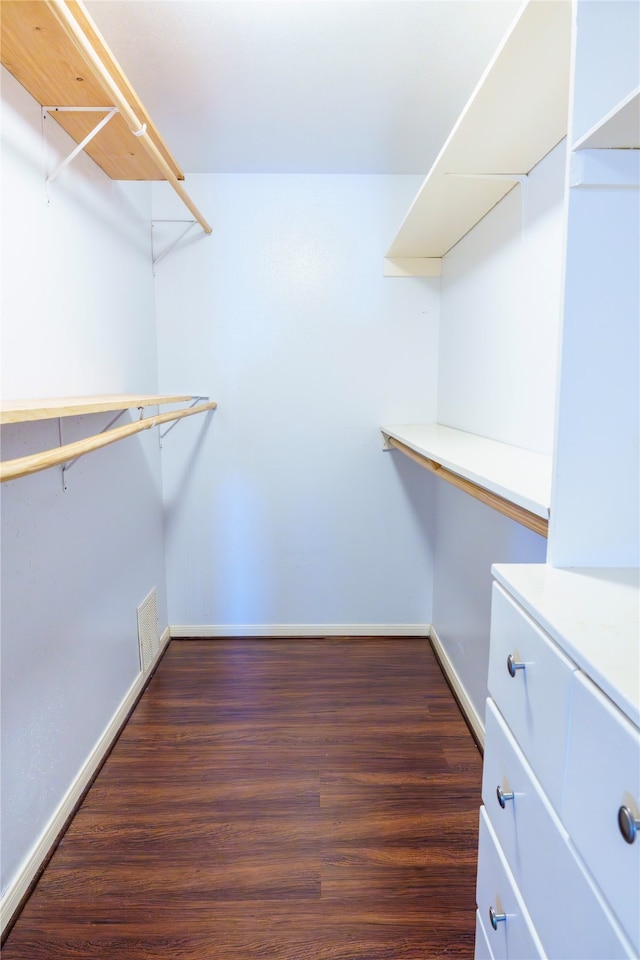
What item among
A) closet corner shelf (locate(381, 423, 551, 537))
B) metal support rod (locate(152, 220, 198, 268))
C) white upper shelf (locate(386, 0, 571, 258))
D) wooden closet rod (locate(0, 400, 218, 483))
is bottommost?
closet corner shelf (locate(381, 423, 551, 537))

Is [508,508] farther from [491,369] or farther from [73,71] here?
[73,71]

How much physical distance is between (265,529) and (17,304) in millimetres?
1651

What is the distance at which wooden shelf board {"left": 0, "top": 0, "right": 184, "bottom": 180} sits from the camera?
105 cm

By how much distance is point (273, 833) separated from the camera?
59.2 inches

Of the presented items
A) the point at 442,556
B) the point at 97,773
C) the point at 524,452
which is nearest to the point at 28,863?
the point at 97,773

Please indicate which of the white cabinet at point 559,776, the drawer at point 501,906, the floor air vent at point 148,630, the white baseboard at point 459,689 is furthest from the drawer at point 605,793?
the floor air vent at point 148,630

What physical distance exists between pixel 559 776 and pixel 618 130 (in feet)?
3.06

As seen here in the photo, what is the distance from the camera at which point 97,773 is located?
1739 mm

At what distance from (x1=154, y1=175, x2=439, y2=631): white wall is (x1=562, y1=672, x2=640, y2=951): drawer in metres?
2.09

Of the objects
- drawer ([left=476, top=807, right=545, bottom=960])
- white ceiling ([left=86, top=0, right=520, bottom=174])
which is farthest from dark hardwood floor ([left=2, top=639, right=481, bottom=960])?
white ceiling ([left=86, top=0, right=520, bottom=174])

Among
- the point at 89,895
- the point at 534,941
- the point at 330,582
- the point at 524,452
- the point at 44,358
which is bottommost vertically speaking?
the point at 89,895

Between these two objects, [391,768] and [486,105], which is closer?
[486,105]

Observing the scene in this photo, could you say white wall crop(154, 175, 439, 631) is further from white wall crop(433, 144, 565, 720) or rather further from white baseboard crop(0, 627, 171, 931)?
white baseboard crop(0, 627, 171, 931)

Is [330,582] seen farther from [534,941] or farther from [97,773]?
[534,941]
